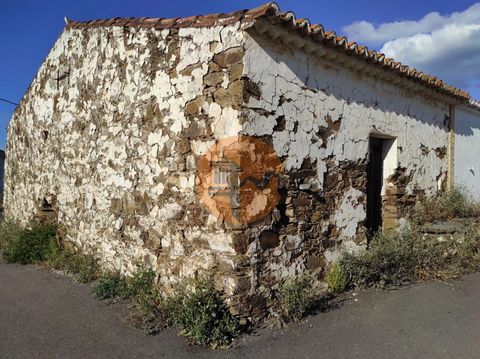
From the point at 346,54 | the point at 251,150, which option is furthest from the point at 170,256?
the point at 346,54

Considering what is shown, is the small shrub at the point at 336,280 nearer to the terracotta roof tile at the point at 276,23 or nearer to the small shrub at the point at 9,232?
the terracotta roof tile at the point at 276,23

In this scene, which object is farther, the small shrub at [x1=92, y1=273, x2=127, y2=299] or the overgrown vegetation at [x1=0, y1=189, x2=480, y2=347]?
the small shrub at [x1=92, y1=273, x2=127, y2=299]

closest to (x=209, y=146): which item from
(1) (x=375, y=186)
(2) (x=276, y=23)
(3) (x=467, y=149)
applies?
(2) (x=276, y=23)

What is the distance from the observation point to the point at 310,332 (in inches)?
165

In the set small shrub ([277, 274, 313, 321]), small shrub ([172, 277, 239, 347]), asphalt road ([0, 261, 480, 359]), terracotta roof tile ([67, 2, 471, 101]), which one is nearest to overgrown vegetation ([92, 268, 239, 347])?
small shrub ([172, 277, 239, 347])

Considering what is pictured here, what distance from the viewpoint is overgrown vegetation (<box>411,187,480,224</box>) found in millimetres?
7516

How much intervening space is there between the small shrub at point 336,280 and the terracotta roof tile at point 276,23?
282cm

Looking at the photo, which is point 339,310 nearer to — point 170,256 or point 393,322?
point 393,322

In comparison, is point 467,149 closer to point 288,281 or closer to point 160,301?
point 288,281

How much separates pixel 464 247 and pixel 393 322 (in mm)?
2634

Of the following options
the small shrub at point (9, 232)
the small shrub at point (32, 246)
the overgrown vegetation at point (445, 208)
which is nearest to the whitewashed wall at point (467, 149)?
the overgrown vegetation at point (445, 208)

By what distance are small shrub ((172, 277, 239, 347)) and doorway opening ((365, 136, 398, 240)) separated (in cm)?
365

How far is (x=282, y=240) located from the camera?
473 cm

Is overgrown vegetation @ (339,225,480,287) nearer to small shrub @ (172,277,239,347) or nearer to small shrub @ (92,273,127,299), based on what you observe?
small shrub @ (172,277,239,347)
